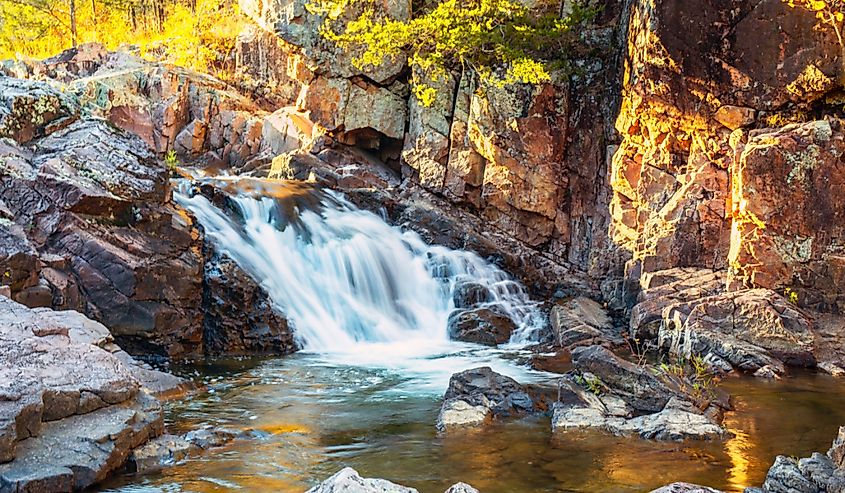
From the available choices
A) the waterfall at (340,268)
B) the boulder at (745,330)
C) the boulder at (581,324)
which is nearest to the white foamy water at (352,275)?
the waterfall at (340,268)

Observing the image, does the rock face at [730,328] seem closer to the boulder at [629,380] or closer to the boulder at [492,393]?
the boulder at [629,380]

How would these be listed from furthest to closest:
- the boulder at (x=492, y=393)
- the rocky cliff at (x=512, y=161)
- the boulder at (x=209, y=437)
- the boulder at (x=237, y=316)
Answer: the boulder at (x=237, y=316)
the rocky cliff at (x=512, y=161)
the boulder at (x=492, y=393)
the boulder at (x=209, y=437)

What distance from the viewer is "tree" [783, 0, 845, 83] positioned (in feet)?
39.9

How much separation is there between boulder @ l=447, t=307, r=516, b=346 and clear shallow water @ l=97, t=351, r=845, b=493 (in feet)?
12.1

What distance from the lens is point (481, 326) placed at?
1352cm

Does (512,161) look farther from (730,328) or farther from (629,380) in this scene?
(629,380)

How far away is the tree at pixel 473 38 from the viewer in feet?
53.3

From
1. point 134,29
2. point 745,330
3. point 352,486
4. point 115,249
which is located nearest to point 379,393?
point 115,249

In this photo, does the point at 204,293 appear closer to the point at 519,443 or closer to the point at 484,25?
the point at 519,443

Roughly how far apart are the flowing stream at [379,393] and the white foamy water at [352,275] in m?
0.03

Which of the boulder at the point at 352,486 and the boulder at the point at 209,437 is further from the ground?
the boulder at the point at 352,486

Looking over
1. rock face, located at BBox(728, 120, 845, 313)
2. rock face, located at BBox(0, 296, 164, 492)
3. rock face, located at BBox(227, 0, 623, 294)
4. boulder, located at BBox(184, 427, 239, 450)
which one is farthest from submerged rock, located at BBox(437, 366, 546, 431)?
rock face, located at BBox(227, 0, 623, 294)

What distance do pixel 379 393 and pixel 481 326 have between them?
15.0 ft

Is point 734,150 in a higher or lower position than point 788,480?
higher
